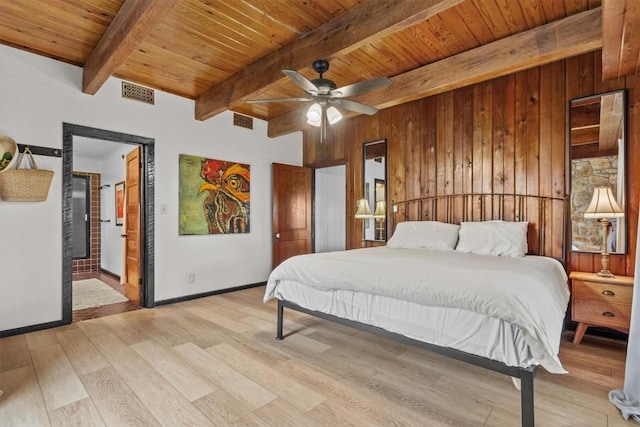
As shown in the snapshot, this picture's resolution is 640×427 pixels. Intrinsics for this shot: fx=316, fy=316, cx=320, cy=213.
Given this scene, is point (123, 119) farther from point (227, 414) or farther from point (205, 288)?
point (227, 414)

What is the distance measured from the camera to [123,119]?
386 cm

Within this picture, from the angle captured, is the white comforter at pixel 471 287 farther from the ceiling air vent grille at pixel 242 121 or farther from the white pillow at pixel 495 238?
the ceiling air vent grille at pixel 242 121

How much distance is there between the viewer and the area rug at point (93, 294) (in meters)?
4.25

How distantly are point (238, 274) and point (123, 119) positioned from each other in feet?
8.72

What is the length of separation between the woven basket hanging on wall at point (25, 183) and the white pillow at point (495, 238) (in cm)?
442

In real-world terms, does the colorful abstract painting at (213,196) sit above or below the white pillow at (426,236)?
above

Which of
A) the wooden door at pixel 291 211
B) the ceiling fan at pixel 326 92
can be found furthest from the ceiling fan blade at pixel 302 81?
the wooden door at pixel 291 211

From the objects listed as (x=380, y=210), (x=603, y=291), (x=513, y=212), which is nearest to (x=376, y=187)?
(x=380, y=210)

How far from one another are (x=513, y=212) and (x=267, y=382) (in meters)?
3.20

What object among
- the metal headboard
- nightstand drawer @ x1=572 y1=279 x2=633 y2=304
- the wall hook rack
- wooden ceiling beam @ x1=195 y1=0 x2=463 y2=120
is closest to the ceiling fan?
wooden ceiling beam @ x1=195 y1=0 x2=463 y2=120

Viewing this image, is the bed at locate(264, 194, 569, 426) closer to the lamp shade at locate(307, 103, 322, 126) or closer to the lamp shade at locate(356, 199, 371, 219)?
the lamp shade at locate(356, 199, 371, 219)

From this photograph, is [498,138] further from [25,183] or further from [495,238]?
[25,183]

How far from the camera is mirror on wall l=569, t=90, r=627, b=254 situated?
305 centimetres

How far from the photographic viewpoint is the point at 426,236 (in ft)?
12.5
